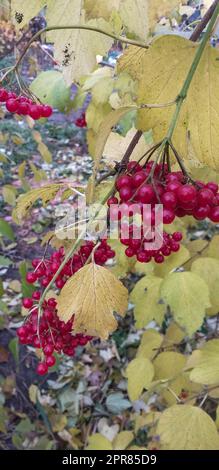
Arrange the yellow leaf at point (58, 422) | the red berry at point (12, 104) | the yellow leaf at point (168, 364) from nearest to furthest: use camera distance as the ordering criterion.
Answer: the red berry at point (12, 104)
the yellow leaf at point (168, 364)
the yellow leaf at point (58, 422)

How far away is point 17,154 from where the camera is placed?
554cm

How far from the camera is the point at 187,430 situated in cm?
135

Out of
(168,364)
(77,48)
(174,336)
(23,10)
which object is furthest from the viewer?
(174,336)

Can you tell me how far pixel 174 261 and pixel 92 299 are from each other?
759 millimetres

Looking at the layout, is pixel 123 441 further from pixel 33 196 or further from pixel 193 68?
pixel 193 68

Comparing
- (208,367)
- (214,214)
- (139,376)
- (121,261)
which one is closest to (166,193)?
(214,214)

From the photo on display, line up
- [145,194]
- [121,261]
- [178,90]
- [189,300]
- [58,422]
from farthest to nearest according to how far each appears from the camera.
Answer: [58,422]
[121,261]
[189,300]
[178,90]
[145,194]

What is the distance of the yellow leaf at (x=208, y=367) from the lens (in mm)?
1230

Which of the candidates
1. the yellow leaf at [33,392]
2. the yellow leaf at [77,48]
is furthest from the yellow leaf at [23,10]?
the yellow leaf at [33,392]

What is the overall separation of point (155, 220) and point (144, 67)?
11.3 inches

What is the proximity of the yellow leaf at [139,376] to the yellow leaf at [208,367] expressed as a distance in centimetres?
38

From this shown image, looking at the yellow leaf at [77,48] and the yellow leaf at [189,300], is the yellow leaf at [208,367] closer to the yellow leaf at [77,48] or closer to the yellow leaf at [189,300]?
the yellow leaf at [189,300]
